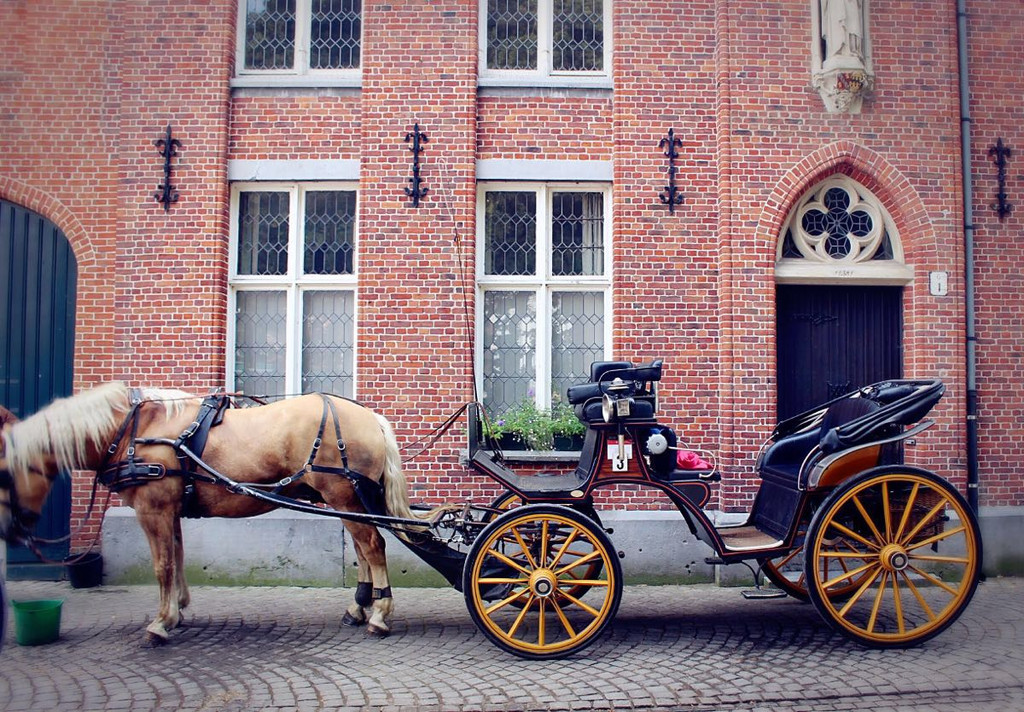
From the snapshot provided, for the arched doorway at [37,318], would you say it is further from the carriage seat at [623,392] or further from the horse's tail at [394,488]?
the carriage seat at [623,392]

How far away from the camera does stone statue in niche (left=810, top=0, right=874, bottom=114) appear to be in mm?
7469

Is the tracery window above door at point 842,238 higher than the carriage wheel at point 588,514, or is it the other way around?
the tracery window above door at point 842,238

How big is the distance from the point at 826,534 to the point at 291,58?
259 inches

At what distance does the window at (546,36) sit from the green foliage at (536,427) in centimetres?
Result: 338

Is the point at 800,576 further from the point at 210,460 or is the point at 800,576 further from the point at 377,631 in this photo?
the point at 210,460

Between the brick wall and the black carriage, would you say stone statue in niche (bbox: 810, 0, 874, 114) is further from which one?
the black carriage

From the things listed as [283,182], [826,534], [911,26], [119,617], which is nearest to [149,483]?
[119,617]

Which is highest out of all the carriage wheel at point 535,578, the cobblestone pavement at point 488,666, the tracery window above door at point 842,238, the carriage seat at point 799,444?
the tracery window above door at point 842,238

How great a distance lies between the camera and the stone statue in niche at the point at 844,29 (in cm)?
748

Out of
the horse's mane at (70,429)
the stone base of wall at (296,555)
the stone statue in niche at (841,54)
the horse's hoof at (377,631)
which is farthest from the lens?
the stone statue in niche at (841,54)

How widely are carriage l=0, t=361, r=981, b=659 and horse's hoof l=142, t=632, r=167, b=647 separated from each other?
0.05 meters

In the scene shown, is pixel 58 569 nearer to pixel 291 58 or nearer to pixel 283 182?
pixel 283 182

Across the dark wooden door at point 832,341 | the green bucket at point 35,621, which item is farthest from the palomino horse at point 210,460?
the dark wooden door at point 832,341

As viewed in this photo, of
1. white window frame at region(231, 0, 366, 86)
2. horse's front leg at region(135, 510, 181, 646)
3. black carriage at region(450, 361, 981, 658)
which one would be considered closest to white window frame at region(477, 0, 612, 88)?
white window frame at region(231, 0, 366, 86)
